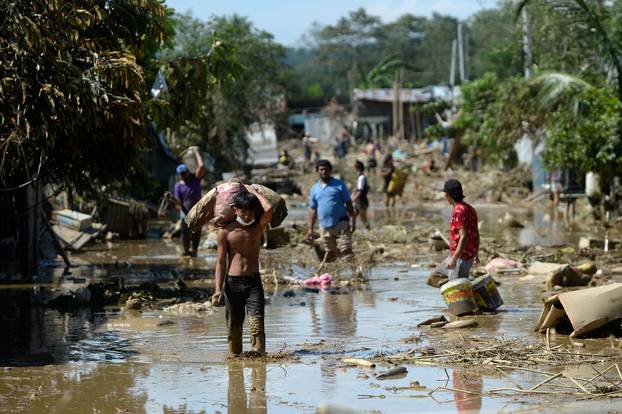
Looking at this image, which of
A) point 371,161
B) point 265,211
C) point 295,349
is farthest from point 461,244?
point 371,161

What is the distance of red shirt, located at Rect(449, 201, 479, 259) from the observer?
37.8 ft

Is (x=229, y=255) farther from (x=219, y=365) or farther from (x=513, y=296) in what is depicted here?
(x=513, y=296)

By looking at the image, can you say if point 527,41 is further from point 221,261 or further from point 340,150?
point 221,261

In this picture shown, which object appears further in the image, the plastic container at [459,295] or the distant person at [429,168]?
the distant person at [429,168]

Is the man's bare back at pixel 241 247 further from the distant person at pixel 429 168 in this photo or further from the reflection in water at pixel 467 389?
the distant person at pixel 429 168

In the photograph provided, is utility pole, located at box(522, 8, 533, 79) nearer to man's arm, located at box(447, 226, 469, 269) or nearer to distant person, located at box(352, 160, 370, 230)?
distant person, located at box(352, 160, 370, 230)

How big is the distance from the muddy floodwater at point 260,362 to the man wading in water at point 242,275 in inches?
9.6

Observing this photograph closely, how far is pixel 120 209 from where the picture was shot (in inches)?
901

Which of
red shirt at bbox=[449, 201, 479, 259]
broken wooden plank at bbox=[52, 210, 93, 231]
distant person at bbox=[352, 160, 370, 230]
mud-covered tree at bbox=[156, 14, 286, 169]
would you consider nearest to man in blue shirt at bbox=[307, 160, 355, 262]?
red shirt at bbox=[449, 201, 479, 259]

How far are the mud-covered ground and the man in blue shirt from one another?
54 cm

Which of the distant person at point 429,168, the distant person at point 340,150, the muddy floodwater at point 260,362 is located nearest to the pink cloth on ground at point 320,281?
the muddy floodwater at point 260,362

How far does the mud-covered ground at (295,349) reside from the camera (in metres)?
7.84

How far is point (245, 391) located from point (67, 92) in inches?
200

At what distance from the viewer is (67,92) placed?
39.4 feet
